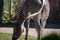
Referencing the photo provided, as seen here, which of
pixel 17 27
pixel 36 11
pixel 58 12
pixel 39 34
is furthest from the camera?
pixel 58 12

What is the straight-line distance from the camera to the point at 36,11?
448cm

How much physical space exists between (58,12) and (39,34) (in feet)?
22.6

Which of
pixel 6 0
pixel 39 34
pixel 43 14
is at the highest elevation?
pixel 6 0

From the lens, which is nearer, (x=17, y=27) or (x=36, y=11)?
(x=17, y=27)

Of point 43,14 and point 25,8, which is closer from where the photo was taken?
point 25,8

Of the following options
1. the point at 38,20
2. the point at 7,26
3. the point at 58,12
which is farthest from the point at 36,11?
the point at 58,12

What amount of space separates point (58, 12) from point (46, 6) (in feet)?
23.1

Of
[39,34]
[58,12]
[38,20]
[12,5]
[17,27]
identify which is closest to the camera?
[17,27]

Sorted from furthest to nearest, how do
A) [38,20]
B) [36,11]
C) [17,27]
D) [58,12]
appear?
[58,12], [38,20], [36,11], [17,27]

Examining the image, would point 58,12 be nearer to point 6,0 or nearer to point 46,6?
point 6,0

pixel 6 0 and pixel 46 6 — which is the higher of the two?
pixel 6 0

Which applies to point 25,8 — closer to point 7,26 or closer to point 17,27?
point 17,27

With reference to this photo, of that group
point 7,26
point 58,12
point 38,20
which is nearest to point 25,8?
point 38,20

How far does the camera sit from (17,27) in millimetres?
4090
